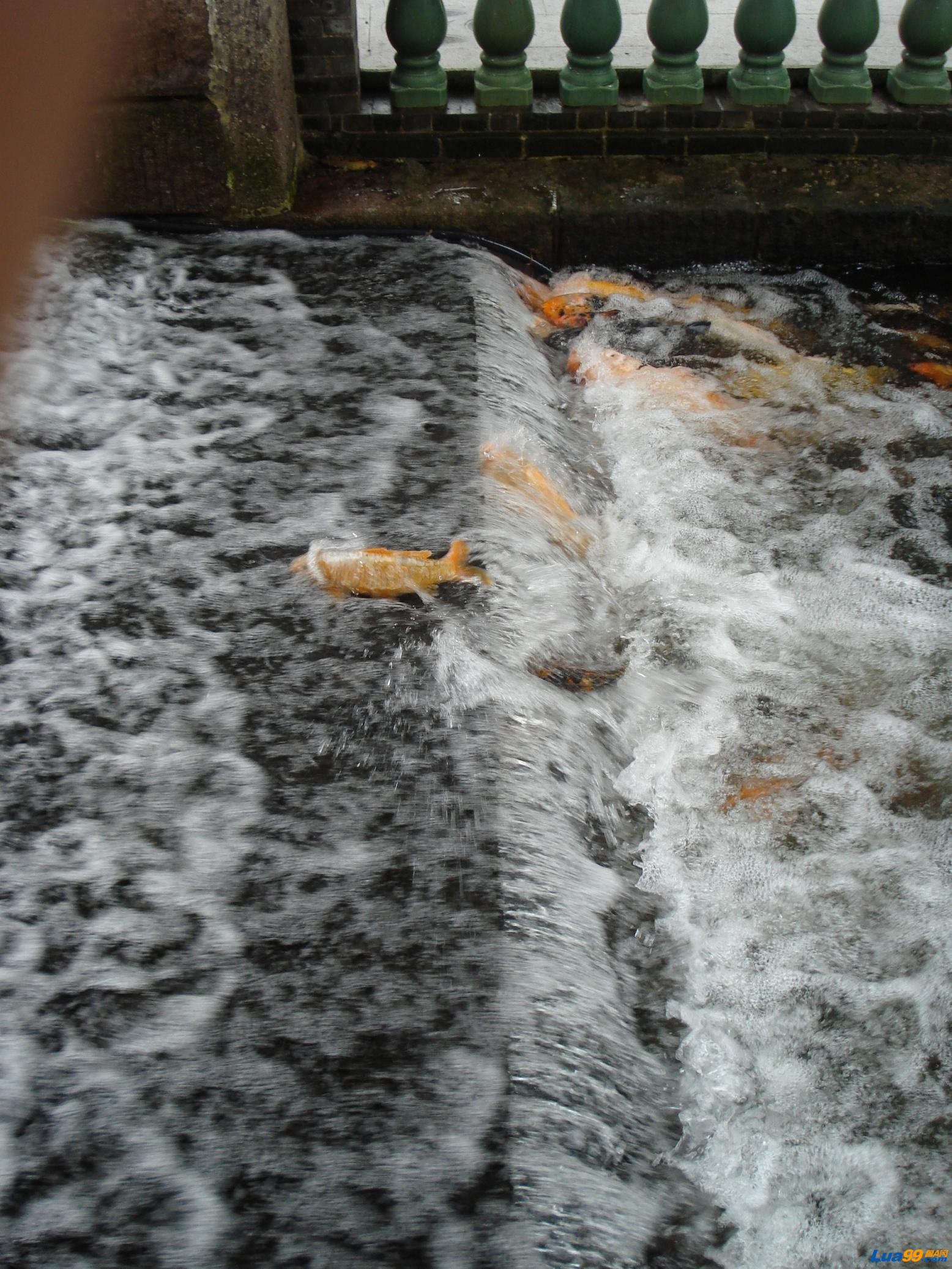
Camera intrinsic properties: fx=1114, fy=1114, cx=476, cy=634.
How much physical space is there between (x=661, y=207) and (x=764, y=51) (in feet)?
2.23

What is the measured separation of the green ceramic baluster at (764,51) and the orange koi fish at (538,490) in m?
2.05

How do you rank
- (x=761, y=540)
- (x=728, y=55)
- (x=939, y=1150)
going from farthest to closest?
1. (x=728, y=55)
2. (x=761, y=540)
3. (x=939, y=1150)

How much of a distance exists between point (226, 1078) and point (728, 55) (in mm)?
5040

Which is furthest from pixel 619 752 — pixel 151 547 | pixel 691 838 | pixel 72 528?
pixel 72 528

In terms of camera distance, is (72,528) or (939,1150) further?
(72,528)

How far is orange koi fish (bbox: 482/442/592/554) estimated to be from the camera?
120 inches

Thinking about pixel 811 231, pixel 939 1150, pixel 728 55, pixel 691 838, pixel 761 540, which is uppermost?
pixel 728 55

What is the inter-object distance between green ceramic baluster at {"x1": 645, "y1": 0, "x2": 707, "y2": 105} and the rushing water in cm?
121

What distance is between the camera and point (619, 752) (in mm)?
2545

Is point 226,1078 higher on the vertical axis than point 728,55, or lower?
lower

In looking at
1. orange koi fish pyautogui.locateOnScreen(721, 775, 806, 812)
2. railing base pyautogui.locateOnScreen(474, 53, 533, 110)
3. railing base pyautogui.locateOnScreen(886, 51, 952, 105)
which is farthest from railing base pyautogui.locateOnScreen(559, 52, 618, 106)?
orange koi fish pyautogui.locateOnScreen(721, 775, 806, 812)

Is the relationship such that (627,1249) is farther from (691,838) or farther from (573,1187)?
(691,838)

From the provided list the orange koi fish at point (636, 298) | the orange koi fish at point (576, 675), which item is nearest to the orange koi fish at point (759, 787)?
the orange koi fish at point (576, 675)

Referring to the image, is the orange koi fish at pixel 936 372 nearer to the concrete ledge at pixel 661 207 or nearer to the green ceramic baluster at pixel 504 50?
the concrete ledge at pixel 661 207
